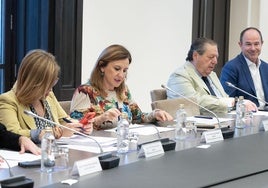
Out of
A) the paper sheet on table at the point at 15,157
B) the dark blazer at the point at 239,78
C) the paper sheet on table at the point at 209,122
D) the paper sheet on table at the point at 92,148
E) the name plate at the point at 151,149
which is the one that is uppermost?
the dark blazer at the point at 239,78

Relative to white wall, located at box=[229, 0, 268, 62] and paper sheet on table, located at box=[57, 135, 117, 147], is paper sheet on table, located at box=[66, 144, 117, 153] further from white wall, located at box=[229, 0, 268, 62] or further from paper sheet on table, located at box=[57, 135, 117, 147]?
white wall, located at box=[229, 0, 268, 62]

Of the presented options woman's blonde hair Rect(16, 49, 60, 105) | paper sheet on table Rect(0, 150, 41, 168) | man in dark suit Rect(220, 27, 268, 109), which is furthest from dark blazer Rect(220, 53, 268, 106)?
paper sheet on table Rect(0, 150, 41, 168)

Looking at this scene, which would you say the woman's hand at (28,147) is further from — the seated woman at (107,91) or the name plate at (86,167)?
the seated woman at (107,91)

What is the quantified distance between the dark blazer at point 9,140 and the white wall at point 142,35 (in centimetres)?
263

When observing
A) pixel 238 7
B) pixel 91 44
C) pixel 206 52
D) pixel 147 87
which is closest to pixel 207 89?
pixel 206 52

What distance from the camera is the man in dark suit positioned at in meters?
4.79

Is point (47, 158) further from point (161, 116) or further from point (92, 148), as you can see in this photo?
point (161, 116)

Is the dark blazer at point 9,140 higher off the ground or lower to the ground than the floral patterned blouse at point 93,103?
lower

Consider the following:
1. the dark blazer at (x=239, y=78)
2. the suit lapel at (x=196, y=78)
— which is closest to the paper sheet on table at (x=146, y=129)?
the suit lapel at (x=196, y=78)

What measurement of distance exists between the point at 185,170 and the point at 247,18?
17.4 feet

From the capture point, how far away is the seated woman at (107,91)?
325 cm

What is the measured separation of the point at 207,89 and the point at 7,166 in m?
2.51

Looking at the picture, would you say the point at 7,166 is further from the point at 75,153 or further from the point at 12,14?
the point at 12,14

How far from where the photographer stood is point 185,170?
2.10m
